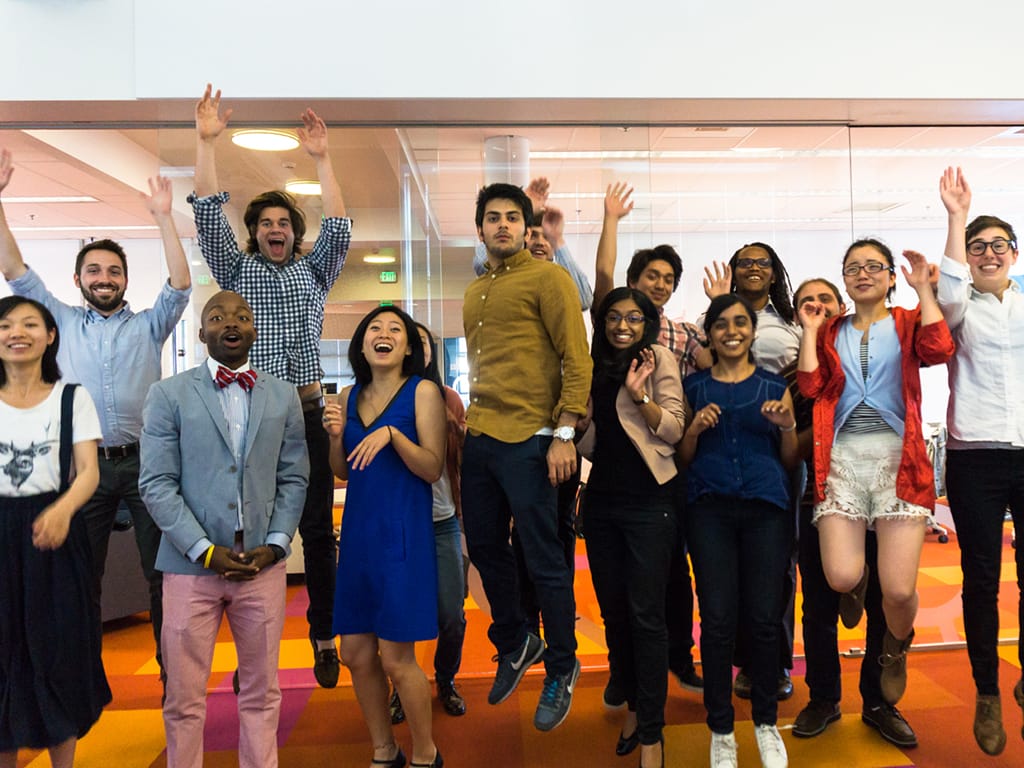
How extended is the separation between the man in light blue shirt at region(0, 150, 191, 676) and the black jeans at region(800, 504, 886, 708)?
9.29 feet

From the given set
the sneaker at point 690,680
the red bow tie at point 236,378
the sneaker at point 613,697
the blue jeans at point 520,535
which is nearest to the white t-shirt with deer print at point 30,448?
the red bow tie at point 236,378

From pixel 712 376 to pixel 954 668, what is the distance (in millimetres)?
2504

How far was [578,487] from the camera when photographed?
370 centimetres

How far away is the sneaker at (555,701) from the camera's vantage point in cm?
296

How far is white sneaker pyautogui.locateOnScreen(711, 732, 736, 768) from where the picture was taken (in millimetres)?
3029

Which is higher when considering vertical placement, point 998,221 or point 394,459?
point 998,221

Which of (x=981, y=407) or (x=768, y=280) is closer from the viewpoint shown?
(x=981, y=407)

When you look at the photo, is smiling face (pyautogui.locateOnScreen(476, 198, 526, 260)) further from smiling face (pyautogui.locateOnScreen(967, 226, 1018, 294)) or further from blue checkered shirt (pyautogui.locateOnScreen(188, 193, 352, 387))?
smiling face (pyautogui.locateOnScreen(967, 226, 1018, 294))

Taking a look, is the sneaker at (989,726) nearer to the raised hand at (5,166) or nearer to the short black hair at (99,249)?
the short black hair at (99,249)

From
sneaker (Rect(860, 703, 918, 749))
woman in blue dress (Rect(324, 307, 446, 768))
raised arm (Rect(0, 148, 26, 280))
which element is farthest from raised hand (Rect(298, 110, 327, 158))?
sneaker (Rect(860, 703, 918, 749))

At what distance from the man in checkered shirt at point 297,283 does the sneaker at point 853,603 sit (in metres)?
2.35
